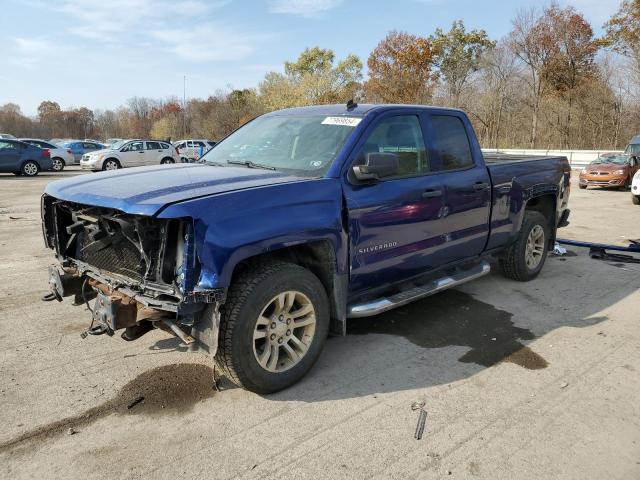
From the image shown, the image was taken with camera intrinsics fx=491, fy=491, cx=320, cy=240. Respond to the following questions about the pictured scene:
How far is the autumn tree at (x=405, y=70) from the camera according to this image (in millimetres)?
46531

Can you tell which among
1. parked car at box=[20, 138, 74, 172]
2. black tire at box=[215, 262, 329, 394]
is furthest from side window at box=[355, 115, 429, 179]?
parked car at box=[20, 138, 74, 172]

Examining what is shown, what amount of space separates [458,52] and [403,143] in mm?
48129

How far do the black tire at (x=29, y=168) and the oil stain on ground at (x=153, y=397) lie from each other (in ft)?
68.6

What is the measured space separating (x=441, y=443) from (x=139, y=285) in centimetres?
207

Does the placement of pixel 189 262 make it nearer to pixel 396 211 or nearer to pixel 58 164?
pixel 396 211

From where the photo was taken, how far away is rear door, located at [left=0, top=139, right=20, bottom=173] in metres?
20.1

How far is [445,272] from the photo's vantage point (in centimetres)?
481

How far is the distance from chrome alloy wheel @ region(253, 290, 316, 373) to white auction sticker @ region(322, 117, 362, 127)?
4.94ft

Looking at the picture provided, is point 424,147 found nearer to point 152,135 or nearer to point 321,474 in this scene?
point 321,474

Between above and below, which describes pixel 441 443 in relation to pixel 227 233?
below

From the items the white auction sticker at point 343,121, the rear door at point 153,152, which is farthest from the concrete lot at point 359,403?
the rear door at point 153,152

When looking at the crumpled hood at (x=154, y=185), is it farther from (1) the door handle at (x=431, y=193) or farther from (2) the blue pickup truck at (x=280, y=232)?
(1) the door handle at (x=431, y=193)

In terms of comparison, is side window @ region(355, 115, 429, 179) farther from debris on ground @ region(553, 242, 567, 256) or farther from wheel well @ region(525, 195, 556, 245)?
debris on ground @ region(553, 242, 567, 256)

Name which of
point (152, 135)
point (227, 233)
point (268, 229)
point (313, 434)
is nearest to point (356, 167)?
point (268, 229)
